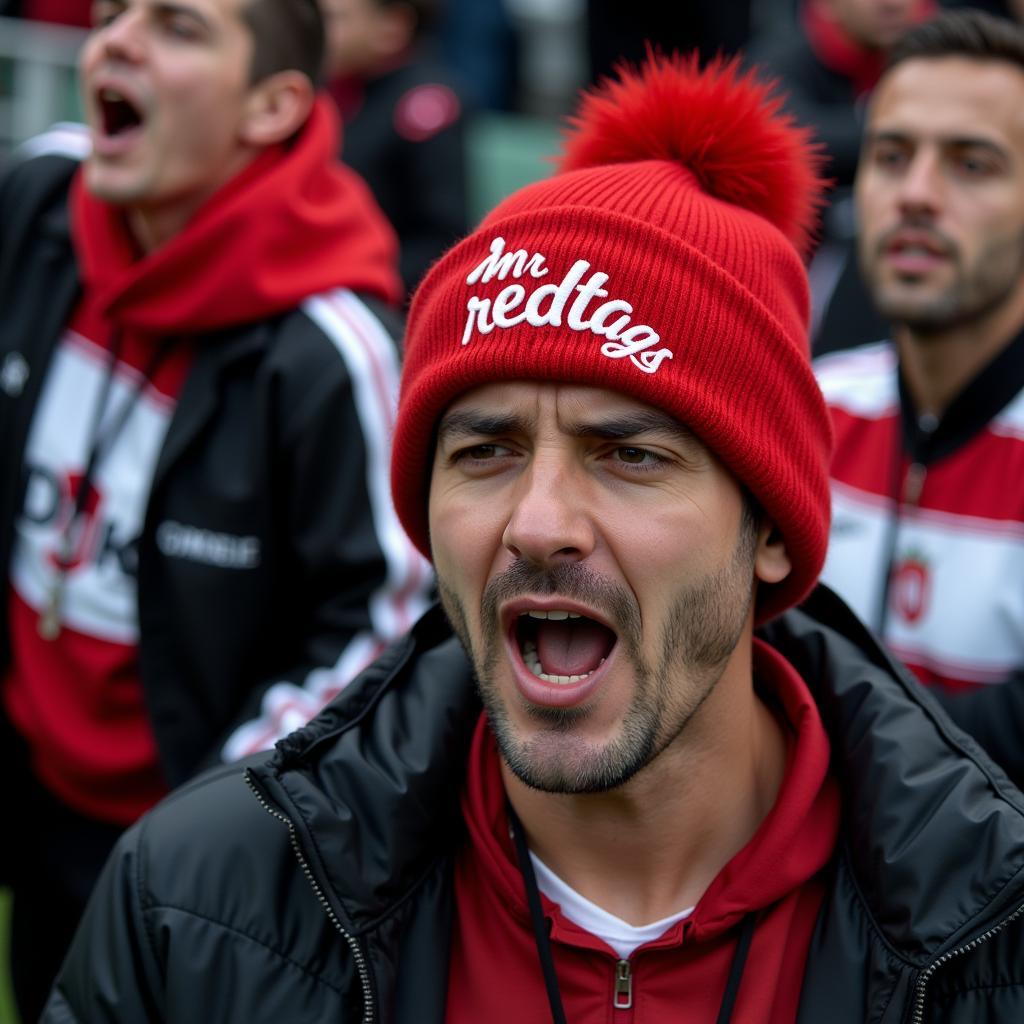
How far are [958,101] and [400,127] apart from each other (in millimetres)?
3173

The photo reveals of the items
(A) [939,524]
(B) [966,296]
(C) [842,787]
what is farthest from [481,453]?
(B) [966,296]

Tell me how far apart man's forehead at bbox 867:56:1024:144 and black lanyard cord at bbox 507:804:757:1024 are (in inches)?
92.6

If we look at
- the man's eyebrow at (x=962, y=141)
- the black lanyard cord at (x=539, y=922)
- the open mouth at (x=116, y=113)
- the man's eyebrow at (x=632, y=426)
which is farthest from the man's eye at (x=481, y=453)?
the man's eyebrow at (x=962, y=141)

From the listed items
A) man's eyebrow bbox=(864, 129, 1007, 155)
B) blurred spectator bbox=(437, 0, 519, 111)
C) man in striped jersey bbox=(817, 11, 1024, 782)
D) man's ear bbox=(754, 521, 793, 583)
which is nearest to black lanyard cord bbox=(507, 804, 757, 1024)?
man's ear bbox=(754, 521, 793, 583)

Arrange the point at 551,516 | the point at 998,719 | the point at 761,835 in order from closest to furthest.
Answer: the point at 551,516, the point at 761,835, the point at 998,719

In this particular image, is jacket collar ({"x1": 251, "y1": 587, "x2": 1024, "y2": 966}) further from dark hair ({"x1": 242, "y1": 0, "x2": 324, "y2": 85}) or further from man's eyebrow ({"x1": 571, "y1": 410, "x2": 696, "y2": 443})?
dark hair ({"x1": 242, "y1": 0, "x2": 324, "y2": 85})

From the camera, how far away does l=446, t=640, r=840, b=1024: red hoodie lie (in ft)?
7.63

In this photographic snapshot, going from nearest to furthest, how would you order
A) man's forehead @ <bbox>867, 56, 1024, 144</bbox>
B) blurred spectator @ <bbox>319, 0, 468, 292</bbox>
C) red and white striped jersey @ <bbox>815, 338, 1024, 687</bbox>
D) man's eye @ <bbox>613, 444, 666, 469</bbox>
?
1. man's eye @ <bbox>613, 444, 666, 469</bbox>
2. red and white striped jersey @ <bbox>815, 338, 1024, 687</bbox>
3. man's forehead @ <bbox>867, 56, 1024, 144</bbox>
4. blurred spectator @ <bbox>319, 0, 468, 292</bbox>

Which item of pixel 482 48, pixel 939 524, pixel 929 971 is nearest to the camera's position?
pixel 929 971

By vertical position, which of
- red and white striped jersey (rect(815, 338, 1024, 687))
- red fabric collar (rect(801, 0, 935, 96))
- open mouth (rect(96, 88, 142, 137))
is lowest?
red and white striped jersey (rect(815, 338, 1024, 687))

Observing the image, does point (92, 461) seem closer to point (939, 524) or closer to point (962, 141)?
point (939, 524)

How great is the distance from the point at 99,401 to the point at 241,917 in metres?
1.68

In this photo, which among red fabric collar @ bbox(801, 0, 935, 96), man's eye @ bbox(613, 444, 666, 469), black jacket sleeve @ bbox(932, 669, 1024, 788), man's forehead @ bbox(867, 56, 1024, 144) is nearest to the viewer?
man's eye @ bbox(613, 444, 666, 469)

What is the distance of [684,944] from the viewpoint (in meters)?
2.35
